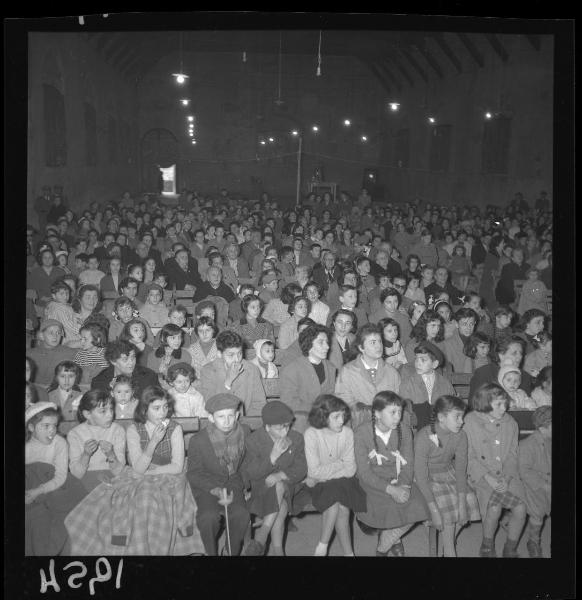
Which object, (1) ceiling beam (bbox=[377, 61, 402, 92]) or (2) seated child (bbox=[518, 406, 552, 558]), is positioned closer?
(2) seated child (bbox=[518, 406, 552, 558])

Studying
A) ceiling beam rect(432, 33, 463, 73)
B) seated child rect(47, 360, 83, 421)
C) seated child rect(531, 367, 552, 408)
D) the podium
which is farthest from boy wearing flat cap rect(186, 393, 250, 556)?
the podium

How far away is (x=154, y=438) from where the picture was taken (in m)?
4.16

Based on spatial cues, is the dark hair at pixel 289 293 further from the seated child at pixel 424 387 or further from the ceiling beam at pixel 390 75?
the ceiling beam at pixel 390 75

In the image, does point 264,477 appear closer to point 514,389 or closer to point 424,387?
point 424,387

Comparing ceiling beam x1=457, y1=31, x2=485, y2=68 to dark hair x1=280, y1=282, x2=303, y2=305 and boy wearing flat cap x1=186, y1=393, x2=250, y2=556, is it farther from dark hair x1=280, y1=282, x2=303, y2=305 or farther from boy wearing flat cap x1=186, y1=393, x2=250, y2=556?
boy wearing flat cap x1=186, y1=393, x2=250, y2=556

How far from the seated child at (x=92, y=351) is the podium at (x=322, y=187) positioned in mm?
19988

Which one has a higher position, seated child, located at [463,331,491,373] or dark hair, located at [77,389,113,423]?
seated child, located at [463,331,491,373]

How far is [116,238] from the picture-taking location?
10781 mm

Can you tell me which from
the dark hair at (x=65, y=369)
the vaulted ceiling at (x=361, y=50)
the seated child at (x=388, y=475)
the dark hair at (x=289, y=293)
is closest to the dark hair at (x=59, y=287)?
the dark hair at (x=65, y=369)

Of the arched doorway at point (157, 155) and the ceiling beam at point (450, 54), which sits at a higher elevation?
the ceiling beam at point (450, 54)

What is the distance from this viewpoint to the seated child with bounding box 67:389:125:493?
4125 millimetres

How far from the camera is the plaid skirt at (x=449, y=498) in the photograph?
4199mm

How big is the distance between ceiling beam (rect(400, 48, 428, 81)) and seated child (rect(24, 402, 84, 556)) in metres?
19.3
